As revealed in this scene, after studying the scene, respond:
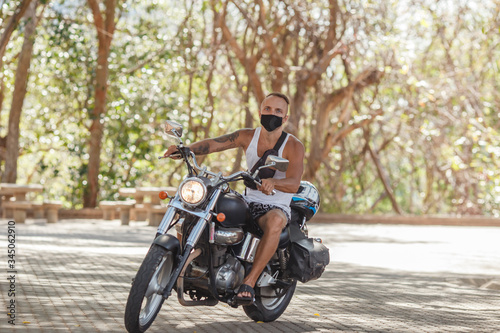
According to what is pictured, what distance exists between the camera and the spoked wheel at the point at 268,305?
709cm

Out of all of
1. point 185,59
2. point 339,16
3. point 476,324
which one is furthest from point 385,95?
point 476,324

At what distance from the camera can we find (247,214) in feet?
21.8

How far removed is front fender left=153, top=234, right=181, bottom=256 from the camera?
19.3 ft

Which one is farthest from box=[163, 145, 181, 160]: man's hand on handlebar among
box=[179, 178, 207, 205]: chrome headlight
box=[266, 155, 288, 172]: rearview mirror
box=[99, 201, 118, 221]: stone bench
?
box=[99, 201, 118, 221]: stone bench

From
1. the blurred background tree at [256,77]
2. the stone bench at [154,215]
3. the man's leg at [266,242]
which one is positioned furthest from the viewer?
the blurred background tree at [256,77]

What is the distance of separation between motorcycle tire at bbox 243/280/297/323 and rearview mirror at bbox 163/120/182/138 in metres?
1.45

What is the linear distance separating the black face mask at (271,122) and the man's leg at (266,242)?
660 mm

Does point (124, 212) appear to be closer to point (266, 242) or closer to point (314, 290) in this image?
point (314, 290)

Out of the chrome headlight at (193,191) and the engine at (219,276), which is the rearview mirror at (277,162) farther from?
the engine at (219,276)

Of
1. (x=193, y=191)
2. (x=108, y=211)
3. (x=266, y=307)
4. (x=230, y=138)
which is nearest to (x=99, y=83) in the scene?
(x=108, y=211)

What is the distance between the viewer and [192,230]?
613 cm

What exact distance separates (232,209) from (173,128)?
711mm

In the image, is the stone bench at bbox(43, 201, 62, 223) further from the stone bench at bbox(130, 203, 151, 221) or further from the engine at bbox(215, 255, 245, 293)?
the engine at bbox(215, 255, 245, 293)

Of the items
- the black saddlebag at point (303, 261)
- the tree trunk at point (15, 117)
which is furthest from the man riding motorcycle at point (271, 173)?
the tree trunk at point (15, 117)
